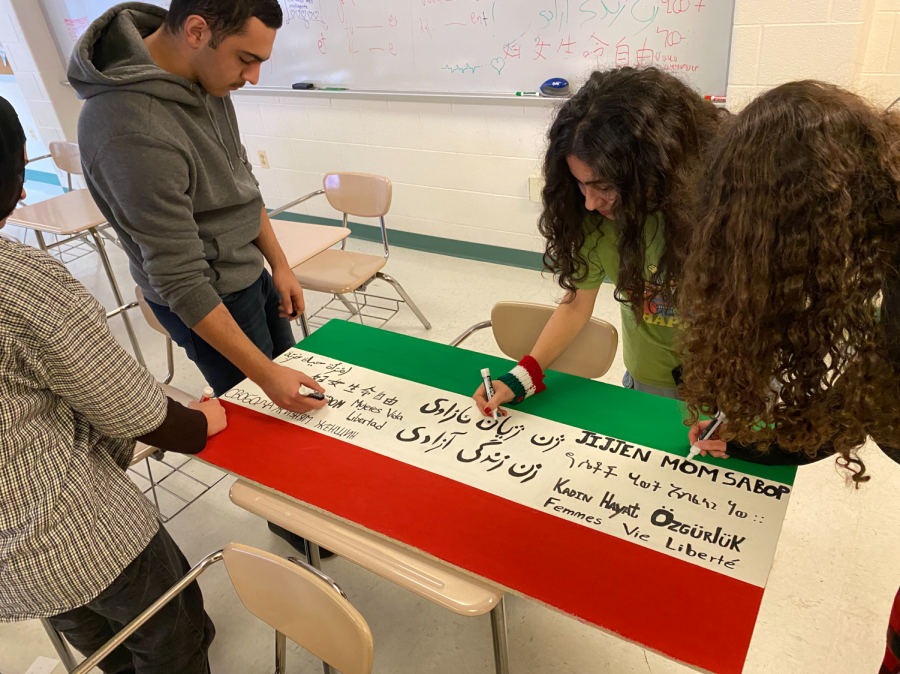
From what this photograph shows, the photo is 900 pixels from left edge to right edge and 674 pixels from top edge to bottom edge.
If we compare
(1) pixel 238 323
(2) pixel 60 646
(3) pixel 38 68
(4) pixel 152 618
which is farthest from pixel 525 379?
(3) pixel 38 68

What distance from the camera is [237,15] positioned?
1.19 m

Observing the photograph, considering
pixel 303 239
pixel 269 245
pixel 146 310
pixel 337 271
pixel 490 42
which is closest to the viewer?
pixel 269 245

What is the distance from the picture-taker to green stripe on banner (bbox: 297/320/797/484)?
114cm

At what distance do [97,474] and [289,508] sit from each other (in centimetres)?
33

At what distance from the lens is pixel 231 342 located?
4.32 ft

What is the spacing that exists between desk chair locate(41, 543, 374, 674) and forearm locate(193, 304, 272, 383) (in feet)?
1.31

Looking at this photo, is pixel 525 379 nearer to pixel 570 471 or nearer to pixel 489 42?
pixel 570 471

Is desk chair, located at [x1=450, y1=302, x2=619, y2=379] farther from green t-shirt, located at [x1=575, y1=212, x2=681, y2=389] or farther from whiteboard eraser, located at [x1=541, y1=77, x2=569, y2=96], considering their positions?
whiteboard eraser, located at [x1=541, y1=77, x2=569, y2=96]

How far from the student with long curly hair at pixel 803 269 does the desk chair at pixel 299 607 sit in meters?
0.63

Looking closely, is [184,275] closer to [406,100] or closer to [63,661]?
[63,661]

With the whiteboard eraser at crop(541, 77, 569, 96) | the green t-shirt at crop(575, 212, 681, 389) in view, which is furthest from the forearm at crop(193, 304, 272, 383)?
the whiteboard eraser at crop(541, 77, 569, 96)

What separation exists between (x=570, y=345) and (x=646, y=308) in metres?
0.25

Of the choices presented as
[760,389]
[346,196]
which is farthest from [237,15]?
[346,196]

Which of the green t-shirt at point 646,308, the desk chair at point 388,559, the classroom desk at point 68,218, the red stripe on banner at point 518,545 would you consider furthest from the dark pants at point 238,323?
the classroom desk at point 68,218
